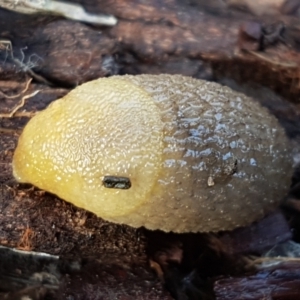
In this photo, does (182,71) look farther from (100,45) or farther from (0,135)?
(0,135)

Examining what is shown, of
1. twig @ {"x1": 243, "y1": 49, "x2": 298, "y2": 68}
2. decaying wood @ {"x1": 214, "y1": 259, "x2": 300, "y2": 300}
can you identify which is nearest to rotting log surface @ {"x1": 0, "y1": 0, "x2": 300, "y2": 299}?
twig @ {"x1": 243, "y1": 49, "x2": 298, "y2": 68}

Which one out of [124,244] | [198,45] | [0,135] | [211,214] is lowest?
[124,244]

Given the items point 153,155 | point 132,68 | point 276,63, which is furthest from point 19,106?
point 276,63

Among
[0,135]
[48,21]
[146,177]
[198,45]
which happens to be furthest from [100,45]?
[146,177]

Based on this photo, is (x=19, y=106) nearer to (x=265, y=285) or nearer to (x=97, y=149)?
(x=97, y=149)

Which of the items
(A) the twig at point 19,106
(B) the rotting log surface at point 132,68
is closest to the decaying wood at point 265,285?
(B) the rotting log surface at point 132,68

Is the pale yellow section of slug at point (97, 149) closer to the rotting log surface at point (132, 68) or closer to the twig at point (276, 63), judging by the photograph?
the rotting log surface at point (132, 68)

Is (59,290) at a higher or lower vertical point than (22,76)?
lower
